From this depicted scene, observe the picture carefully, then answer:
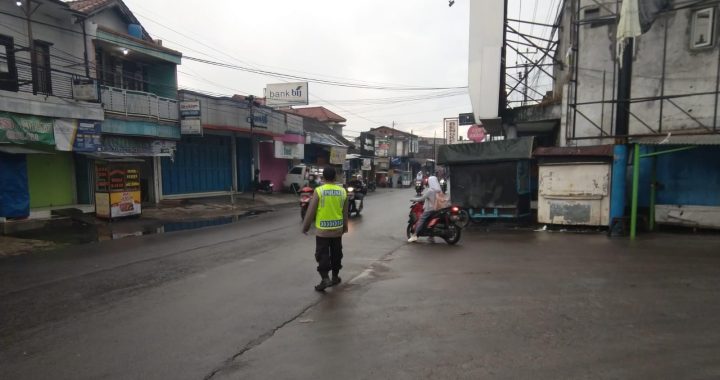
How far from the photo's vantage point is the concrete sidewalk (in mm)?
10992

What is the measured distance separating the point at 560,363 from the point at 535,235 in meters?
8.27

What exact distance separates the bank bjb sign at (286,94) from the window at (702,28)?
922 inches

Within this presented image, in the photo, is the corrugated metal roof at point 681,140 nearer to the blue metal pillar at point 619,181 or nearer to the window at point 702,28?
the blue metal pillar at point 619,181

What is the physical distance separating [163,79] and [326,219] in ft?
59.7

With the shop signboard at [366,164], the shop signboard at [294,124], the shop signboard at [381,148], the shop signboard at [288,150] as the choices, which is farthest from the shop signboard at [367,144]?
the shop signboard at [288,150]

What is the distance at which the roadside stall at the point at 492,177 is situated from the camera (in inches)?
529

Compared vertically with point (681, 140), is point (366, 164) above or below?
below

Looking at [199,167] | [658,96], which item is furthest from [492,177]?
[199,167]

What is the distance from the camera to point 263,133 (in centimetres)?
2636

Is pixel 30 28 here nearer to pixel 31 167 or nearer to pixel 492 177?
pixel 31 167

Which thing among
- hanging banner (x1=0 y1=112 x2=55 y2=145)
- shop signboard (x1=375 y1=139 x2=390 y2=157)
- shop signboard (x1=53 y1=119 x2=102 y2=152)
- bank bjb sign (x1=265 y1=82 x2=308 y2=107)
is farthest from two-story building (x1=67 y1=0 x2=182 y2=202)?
shop signboard (x1=375 y1=139 x2=390 y2=157)

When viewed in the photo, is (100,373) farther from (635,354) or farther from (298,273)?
(635,354)

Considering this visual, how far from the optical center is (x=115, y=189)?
48.7 feet

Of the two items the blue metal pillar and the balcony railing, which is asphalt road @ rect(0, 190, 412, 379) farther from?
the balcony railing
